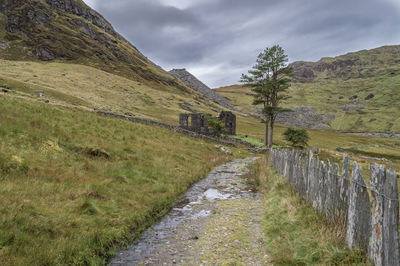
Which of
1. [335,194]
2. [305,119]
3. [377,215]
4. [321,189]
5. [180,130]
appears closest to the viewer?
[377,215]

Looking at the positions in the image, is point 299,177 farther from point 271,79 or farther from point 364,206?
point 271,79

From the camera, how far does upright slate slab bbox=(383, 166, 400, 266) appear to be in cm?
407

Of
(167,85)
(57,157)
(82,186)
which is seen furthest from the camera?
(167,85)

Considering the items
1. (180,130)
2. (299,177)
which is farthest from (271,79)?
(299,177)

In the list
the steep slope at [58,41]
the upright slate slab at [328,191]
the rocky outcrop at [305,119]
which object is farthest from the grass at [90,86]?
the rocky outcrop at [305,119]

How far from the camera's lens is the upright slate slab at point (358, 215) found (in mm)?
4996

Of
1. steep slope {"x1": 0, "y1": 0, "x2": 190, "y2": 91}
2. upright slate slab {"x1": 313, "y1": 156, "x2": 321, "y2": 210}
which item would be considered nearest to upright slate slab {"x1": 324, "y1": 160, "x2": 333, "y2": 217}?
upright slate slab {"x1": 313, "y1": 156, "x2": 321, "y2": 210}

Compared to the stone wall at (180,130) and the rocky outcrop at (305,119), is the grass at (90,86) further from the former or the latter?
the rocky outcrop at (305,119)

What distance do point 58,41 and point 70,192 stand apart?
14006cm

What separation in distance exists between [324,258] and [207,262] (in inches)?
107

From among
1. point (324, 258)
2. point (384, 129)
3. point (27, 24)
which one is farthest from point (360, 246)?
point (384, 129)

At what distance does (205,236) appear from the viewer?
7449mm

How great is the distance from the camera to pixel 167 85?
145 metres

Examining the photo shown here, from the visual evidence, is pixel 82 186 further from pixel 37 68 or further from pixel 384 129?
pixel 384 129
